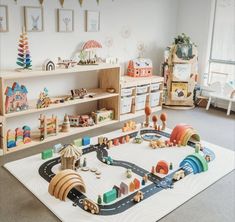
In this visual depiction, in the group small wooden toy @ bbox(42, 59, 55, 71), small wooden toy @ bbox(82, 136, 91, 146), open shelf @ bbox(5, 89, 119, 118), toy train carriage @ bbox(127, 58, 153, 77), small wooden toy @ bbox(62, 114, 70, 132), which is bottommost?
small wooden toy @ bbox(82, 136, 91, 146)

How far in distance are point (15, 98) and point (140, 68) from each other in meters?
1.97

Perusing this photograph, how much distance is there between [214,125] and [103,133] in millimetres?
1519

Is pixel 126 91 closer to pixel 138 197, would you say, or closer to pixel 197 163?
pixel 197 163

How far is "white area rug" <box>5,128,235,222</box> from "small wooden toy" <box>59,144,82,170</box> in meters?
0.18

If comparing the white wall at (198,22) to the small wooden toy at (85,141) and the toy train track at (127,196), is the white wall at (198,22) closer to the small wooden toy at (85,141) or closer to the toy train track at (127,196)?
the toy train track at (127,196)

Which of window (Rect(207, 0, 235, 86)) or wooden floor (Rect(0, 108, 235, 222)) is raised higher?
window (Rect(207, 0, 235, 86))

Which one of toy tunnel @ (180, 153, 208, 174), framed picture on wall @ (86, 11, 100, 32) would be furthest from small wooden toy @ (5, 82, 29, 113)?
toy tunnel @ (180, 153, 208, 174)

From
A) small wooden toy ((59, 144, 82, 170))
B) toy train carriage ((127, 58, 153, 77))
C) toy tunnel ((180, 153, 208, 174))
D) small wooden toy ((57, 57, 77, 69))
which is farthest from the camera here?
toy train carriage ((127, 58, 153, 77))

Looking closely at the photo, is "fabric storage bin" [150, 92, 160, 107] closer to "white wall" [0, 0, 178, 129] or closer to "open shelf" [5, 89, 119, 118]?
"white wall" [0, 0, 178, 129]

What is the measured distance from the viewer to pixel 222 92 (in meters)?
4.76

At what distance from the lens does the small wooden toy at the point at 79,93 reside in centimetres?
373

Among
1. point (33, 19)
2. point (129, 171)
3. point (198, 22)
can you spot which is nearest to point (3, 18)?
point (33, 19)

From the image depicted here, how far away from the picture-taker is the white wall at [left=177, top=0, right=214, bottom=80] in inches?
193

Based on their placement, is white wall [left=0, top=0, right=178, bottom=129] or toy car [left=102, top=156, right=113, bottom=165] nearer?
toy car [left=102, top=156, right=113, bottom=165]
